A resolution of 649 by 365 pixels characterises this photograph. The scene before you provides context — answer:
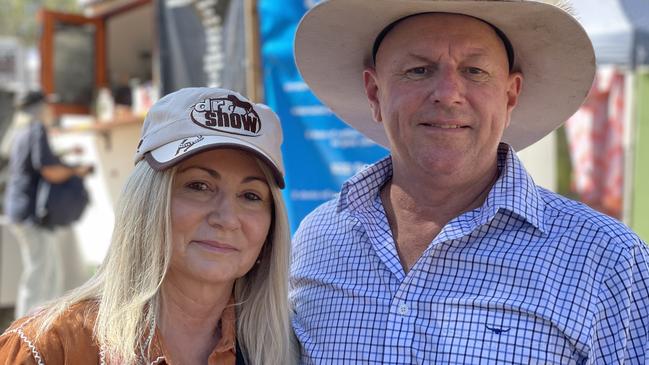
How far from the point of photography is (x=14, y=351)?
1.82m

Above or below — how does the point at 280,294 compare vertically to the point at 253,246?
below

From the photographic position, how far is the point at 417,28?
2.21 metres

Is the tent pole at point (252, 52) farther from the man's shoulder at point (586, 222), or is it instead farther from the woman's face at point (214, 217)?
the man's shoulder at point (586, 222)

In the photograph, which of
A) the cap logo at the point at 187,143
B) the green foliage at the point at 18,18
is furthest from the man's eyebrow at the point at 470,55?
the green foliage at the point at 18,18

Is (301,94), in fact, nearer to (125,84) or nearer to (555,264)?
(555,264)

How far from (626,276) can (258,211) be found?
95cm

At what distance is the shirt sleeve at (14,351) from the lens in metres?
1.79

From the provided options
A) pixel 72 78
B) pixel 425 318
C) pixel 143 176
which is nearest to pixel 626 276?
pixel 425 318

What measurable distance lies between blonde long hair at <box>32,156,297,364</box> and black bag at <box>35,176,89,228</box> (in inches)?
197

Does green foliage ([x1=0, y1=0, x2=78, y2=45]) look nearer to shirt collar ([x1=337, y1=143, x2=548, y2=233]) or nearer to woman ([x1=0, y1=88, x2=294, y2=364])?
shirt collar ([x1=337, y1=143, x2=548, y2=233])

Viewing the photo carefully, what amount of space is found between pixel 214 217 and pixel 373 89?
751 mm

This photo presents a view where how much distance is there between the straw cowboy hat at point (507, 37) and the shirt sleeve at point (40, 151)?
4535 mm

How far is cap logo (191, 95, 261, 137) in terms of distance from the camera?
2.04 meters

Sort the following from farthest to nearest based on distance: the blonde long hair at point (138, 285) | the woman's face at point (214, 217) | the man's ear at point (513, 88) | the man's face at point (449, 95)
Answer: the man's ear at point (513, 88) < the man's face at point (449, 95) < the woman's face at point (214, 217) < the blonde long hair at point (138, 285)
